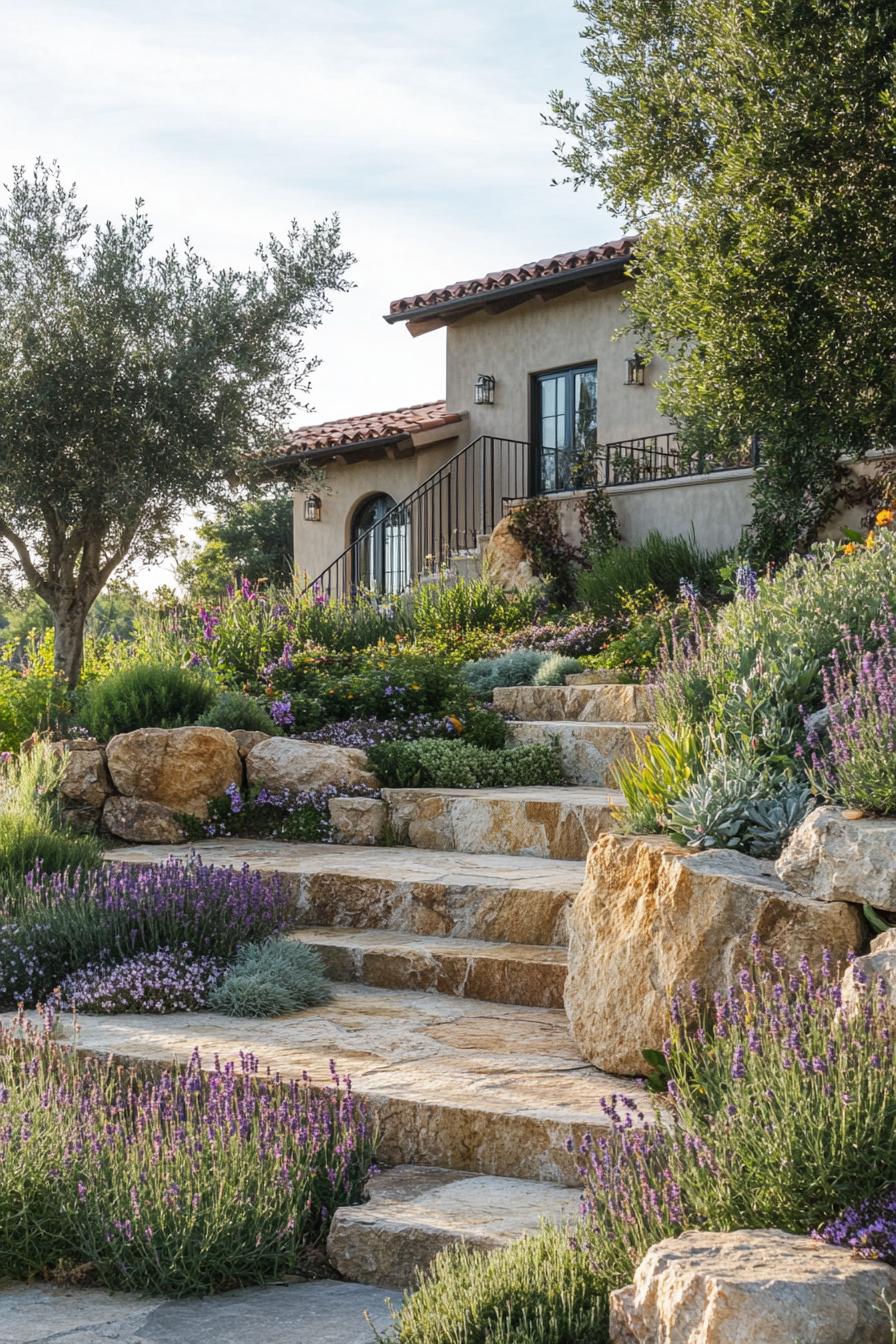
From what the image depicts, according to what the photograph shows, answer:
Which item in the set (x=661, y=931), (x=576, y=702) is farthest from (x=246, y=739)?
(x=661, y=931)

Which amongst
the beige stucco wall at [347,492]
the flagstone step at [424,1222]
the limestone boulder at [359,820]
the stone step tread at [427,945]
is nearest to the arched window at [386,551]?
the beige stucco wall at [347,492]

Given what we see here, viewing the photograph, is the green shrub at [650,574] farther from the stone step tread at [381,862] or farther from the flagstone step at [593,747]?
the stone step tread at [381,862]

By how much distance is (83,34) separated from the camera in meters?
6.89

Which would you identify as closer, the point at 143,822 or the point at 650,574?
the point at 143,822

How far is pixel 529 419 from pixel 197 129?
34.7ft

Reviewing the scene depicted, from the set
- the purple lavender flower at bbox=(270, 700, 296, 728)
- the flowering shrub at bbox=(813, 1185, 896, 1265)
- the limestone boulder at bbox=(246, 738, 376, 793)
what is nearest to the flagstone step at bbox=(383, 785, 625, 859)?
the limestone boulder at bbox=(246, 738, 376, 793)

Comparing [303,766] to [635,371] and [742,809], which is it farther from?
[635,371]

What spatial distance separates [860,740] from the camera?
407cm

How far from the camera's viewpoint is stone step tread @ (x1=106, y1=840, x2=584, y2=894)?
589 cm

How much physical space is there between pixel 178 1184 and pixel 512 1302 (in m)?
1.02

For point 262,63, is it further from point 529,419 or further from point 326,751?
point 529,419

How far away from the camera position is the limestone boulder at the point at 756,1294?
7.25ft

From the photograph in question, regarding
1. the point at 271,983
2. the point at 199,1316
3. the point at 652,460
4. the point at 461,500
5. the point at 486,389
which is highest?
the point at 486,389

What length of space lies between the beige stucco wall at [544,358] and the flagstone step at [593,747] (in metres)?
8.18
